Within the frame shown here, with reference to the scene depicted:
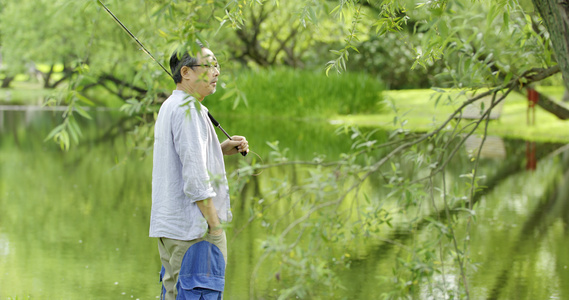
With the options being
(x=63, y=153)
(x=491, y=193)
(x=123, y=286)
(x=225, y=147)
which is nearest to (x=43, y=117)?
(x=63, y=153)

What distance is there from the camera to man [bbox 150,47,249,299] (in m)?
3.04

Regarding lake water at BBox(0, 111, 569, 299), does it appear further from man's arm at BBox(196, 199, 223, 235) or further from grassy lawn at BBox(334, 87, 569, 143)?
grassy lawn at BBox(334, 87, 569, 143)

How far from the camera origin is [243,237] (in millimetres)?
6965

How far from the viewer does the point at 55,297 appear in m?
4.98

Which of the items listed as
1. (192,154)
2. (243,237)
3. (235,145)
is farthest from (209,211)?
(243,237)

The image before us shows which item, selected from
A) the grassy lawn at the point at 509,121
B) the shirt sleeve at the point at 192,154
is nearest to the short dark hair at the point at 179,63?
the shirt sleeve at the point at 192,154

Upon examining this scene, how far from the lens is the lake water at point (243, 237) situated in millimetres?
5152

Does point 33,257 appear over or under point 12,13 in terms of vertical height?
under

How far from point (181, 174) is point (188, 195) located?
13 cm

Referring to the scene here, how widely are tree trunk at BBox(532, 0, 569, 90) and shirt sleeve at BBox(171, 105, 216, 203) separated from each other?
1.46 meters

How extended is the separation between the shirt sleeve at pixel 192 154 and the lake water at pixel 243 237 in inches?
9.4

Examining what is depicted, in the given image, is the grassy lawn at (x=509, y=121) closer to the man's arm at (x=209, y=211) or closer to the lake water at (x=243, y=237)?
the lake water at (x=243, y=237)

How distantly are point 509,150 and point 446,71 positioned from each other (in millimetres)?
10494

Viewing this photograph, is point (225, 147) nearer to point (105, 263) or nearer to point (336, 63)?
A: point (336, 63)
